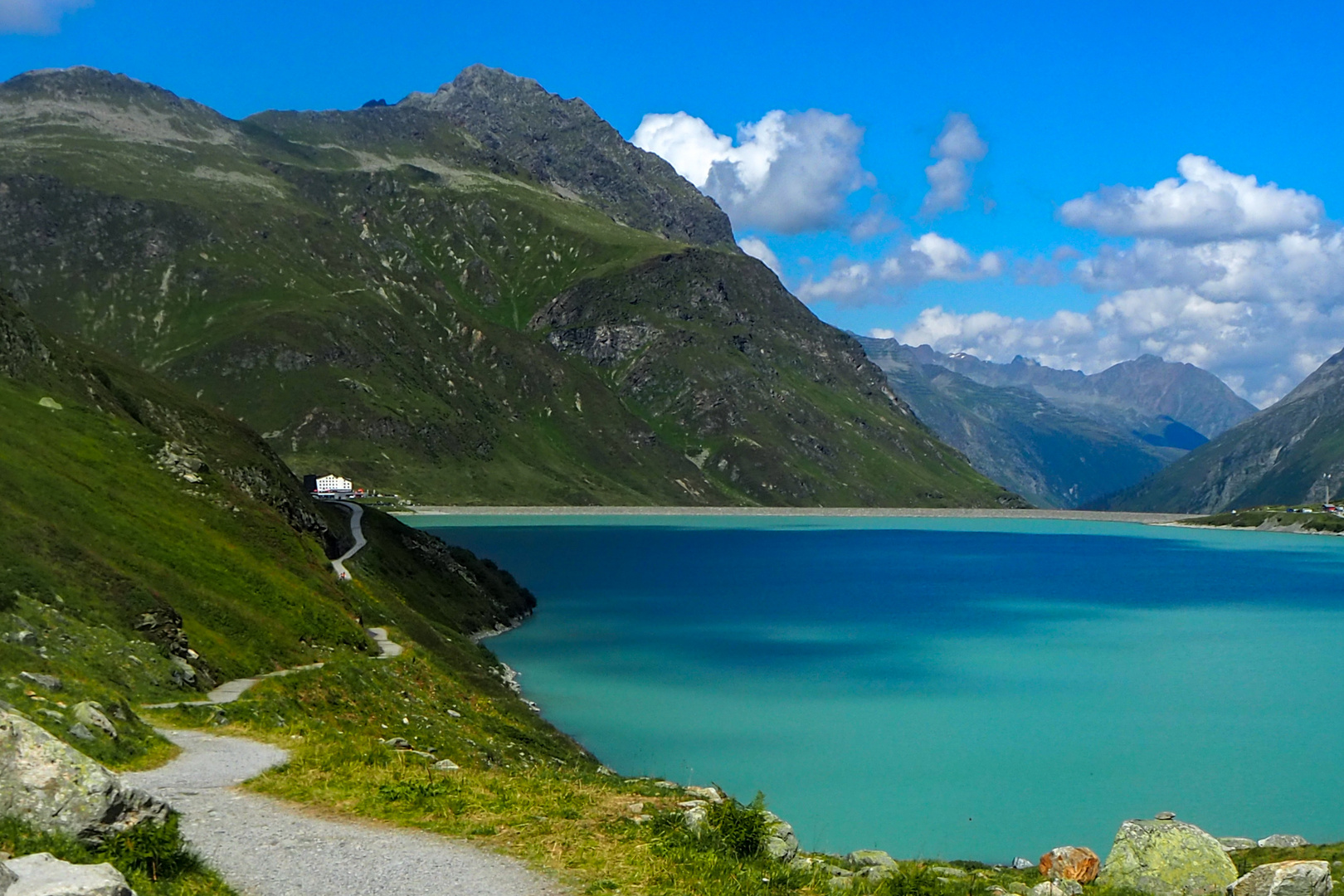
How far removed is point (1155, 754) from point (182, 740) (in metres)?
60.6

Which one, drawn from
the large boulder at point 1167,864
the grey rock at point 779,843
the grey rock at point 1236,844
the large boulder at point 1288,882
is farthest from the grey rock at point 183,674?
the grey rock at point 1236,844

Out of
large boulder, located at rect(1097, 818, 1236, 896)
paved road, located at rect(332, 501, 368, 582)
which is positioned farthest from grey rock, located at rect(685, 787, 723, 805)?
paved road, located at rect(332, 501, 368, 582)

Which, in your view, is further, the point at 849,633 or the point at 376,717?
the point at 849,633

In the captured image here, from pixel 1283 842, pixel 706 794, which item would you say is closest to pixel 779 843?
pixel 706 794

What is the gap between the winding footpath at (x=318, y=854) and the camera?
640 inches

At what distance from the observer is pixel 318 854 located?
17547mm

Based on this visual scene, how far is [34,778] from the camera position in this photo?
1545 centimetres

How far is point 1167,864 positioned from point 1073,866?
6.36 ft

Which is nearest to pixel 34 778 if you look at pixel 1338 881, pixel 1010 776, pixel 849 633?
pixel 1338 881

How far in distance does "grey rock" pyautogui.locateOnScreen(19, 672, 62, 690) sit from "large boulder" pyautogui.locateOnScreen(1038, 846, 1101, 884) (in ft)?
82.6

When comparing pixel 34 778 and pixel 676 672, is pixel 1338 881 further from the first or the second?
pixel 676 672

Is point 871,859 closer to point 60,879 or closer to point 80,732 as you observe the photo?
point 60,879

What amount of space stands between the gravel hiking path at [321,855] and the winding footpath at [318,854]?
0.6 inches

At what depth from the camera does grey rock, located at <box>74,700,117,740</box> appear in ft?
78.8
